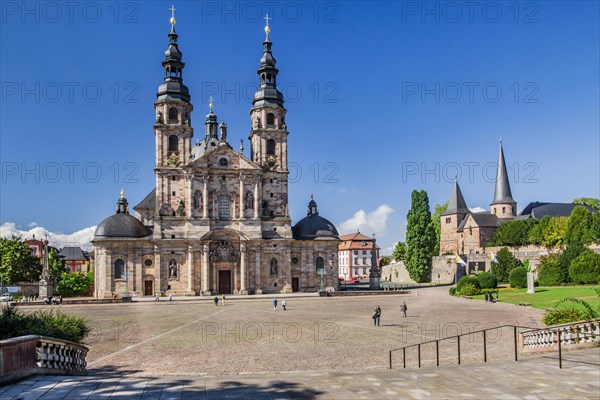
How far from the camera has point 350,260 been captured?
13200 centimetres

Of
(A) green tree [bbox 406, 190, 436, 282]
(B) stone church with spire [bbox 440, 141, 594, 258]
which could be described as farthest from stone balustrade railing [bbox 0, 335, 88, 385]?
(B) stone church with spire [bbox 440, 141, 594, 258]

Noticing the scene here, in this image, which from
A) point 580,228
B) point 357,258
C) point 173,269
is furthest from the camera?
point 357,258

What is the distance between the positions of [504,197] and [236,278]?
2863 inches

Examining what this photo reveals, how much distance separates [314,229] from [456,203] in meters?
56.1

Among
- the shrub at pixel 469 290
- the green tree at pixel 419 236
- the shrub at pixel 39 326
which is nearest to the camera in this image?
the shrub at pixel 39 326

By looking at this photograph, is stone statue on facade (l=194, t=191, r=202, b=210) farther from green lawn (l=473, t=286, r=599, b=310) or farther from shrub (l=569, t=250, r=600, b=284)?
shrub (l=569, t=250, r=600, b=284)

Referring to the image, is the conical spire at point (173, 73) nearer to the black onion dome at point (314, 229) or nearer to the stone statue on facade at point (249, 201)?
the stone statue on facade at point (249, 201)

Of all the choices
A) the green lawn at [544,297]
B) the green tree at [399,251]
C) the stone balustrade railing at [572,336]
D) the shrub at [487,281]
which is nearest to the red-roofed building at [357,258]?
the green tree at [399,251]

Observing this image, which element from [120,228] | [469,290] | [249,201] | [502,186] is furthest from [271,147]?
[502,186]

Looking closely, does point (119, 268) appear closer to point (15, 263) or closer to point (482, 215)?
point (15, 263)

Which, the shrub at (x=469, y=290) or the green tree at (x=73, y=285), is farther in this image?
the green tree at (x=73, y=285)

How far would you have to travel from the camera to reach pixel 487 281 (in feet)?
197

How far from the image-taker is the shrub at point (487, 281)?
59812 millimetres

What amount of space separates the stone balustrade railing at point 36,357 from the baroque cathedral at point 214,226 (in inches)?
1856
